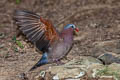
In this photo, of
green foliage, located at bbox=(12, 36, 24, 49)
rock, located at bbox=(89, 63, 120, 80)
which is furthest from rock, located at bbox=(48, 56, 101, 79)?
green foliage, located at bbox=(12, 36, 24, 49)

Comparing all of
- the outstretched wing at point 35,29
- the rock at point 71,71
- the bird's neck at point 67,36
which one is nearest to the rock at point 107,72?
the rock at point 71,71

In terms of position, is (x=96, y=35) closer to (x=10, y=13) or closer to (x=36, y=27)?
(x=36, y=27)

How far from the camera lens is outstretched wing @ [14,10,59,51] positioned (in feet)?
15.1

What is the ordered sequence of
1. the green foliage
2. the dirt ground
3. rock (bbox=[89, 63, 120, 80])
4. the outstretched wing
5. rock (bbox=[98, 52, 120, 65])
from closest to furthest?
rock (bbox=[89, 63, 120, 80]) < the outstretched wing < rock (bbox=[98, 52, 120, 65]) < the dirt ground < the green foliage

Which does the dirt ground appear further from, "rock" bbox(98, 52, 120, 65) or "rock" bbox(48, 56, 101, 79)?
"rock" bbox(98, 52, 120, 65)

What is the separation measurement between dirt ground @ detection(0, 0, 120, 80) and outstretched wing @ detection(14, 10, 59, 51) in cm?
47

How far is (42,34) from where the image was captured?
464 cm

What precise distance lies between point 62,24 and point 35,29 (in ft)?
7.69

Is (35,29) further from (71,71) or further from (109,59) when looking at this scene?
(109,59)

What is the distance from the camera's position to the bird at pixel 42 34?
15.1 ft

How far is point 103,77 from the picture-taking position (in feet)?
13.2

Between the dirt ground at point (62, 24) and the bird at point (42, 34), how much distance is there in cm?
36

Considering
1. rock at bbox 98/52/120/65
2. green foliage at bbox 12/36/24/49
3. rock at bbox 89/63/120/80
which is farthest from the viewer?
green foliage at bbox 12/36/24/49

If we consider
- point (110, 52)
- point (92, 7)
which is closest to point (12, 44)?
point (110, 52)
